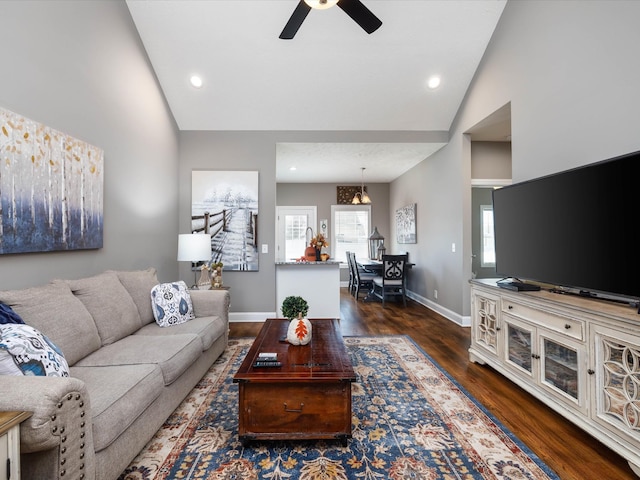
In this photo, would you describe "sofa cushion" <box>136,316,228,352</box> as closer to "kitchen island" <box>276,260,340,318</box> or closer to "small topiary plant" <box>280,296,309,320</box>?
"small topiary plant" <box>280,296,309,320</box>

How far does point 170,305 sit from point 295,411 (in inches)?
62.8

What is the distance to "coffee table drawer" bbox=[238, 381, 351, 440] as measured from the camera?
5.64 feet

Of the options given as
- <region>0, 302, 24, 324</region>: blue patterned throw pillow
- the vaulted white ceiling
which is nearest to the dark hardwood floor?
<region>0, 302, 24, 324</region>: blue patterned throw pillow

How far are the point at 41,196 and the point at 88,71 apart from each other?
3.97ft

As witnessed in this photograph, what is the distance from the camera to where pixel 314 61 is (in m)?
3.67

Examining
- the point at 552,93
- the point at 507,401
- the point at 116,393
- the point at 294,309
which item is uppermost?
the point at 552,93

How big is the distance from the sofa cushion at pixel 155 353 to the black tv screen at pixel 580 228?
262 cm

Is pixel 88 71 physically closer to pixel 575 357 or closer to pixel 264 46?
pixel 264 46

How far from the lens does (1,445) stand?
0.93m

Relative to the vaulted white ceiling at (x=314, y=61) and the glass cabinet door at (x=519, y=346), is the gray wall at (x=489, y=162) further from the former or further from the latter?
the glass cabinet door at (x=519, y=346)

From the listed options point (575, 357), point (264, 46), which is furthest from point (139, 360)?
point (264, 46)

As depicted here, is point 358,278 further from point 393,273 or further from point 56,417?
point 56,417

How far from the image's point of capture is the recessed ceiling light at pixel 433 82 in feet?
12.5

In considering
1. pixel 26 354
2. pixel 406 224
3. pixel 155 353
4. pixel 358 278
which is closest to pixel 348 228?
pixel 406 224
